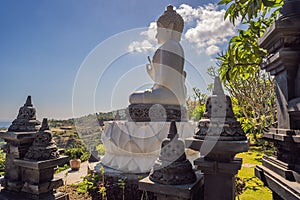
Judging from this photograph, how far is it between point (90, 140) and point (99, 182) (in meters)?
5.04

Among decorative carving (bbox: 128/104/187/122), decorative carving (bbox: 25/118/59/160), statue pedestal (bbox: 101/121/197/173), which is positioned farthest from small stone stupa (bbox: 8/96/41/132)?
decorative carving (bbox: 128/104/187/122)

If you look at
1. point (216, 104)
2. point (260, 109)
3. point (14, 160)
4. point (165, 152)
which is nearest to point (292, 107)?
point (216, 104)

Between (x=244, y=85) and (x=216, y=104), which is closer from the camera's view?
(x=216, y=104)

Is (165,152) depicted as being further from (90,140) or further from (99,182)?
(90,140)

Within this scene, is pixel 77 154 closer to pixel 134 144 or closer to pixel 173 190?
pixel 134 144

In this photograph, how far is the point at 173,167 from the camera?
2.60 metres

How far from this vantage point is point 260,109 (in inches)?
374

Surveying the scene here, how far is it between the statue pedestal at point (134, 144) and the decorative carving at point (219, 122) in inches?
116

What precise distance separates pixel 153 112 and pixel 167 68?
1.81 m

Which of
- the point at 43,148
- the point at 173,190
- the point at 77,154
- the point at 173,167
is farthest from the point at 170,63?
the point at 77,154

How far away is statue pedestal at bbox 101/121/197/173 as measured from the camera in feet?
17.4

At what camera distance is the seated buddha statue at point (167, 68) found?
6.82 meters

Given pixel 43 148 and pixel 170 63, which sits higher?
pixel 170 63

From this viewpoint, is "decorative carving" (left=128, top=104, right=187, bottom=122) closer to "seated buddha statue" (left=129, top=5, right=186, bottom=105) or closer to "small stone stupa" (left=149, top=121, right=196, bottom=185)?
"seated buddha statue" (left=129, top=5, right=186, bottom=105)
